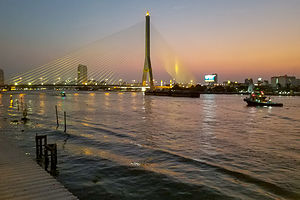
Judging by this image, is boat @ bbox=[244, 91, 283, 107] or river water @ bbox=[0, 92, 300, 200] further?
boat @ bbox=[244, 91, 283, 107]

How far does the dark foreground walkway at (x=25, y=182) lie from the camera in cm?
650

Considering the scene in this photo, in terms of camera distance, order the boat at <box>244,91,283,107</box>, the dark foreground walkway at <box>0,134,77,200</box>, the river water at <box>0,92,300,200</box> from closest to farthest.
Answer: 1. the dark foreground walkway at <box>0,134,77,200</box>
2. the river water at <box>0,92,300,200</box>
3. the boat at <box>244,91,283,107</box>

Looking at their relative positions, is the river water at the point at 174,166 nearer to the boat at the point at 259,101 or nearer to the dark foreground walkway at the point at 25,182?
the dark foreground walkway at the point at 25,182

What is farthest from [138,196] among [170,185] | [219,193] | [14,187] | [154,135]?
[154,135]

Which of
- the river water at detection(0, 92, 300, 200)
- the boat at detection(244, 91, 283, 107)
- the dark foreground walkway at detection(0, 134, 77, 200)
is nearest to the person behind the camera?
the dark foreground walkway at detection(0, 134, 77, 200)

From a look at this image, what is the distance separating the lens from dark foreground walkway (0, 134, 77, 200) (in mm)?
6500

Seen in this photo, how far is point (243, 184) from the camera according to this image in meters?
A: 9.73

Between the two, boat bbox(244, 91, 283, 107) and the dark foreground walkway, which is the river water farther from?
boat bbox(244, 91, 283, 107)

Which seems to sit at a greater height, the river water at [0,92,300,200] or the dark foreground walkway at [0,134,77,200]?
the dark foreground walkway at [0,134,77,200]

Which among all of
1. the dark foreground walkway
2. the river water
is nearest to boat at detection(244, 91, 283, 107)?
the river water

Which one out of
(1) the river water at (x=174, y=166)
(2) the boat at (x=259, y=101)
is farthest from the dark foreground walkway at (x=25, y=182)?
(2) the boat at (x=259, y=101)

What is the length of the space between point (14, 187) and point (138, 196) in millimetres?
4114

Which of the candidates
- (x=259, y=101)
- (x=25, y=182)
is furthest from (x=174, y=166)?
(x=259, y=101)

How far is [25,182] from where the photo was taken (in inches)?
288
